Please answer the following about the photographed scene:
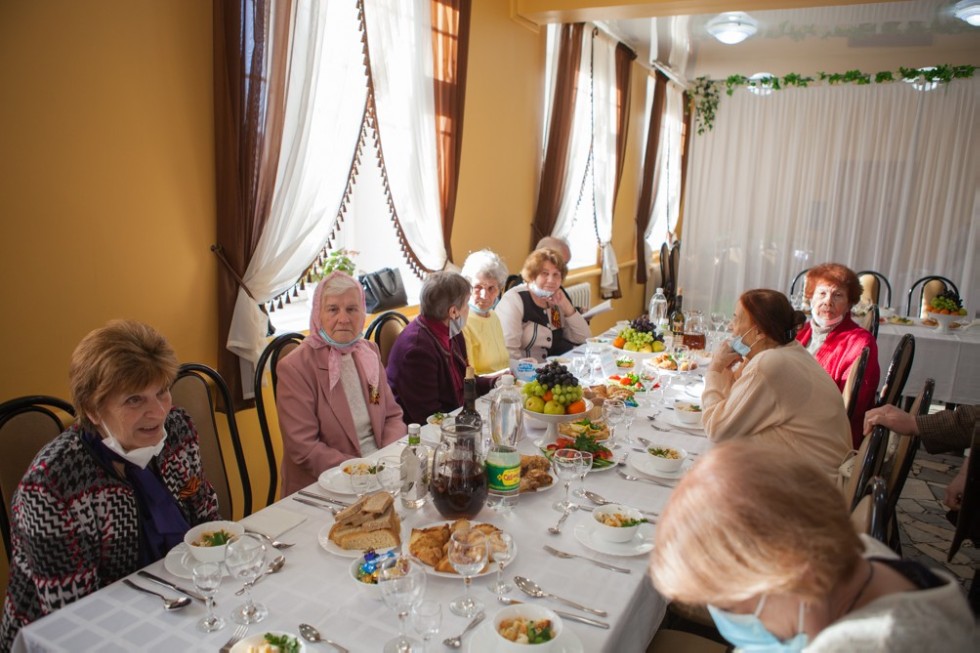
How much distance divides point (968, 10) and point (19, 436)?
6.18 meters

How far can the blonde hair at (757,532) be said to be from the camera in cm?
82

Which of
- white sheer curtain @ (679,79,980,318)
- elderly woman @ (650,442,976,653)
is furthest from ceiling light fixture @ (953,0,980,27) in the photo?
elderly woman @ (650,442,976,653)

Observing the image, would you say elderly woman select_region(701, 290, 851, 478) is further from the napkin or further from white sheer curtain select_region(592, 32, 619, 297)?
white sheer curtain select_region(592, 32, 619, 297)

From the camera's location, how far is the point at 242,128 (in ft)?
8.42

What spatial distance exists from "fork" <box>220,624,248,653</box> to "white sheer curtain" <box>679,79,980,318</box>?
27.4ft

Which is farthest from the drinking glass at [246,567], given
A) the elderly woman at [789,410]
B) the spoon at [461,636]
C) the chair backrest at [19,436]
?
the elderly woman at [789,410]

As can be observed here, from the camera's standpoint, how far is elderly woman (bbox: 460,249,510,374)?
3.32 m

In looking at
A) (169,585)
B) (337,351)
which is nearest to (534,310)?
(337,351)

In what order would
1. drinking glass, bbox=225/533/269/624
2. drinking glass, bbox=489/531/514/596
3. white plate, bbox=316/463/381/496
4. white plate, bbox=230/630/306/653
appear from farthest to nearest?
white plate, bbox=316/463/381/496 → drinking glass, bbox=489/531/514/596 → drinking glass, bbox=225/533/269/624 → white plate, bbox=230/630/306/653

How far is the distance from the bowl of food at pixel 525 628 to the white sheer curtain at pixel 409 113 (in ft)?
9.36

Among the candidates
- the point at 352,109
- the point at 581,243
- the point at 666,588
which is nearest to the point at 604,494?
the point at 666,588

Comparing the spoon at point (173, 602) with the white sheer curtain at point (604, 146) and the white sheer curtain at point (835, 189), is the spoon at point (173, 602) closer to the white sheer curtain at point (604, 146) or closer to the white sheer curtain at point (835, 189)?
the white sheer curtain at point (604, 146)

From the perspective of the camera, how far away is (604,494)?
182cm

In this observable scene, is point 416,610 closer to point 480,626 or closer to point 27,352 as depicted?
point 480,626
